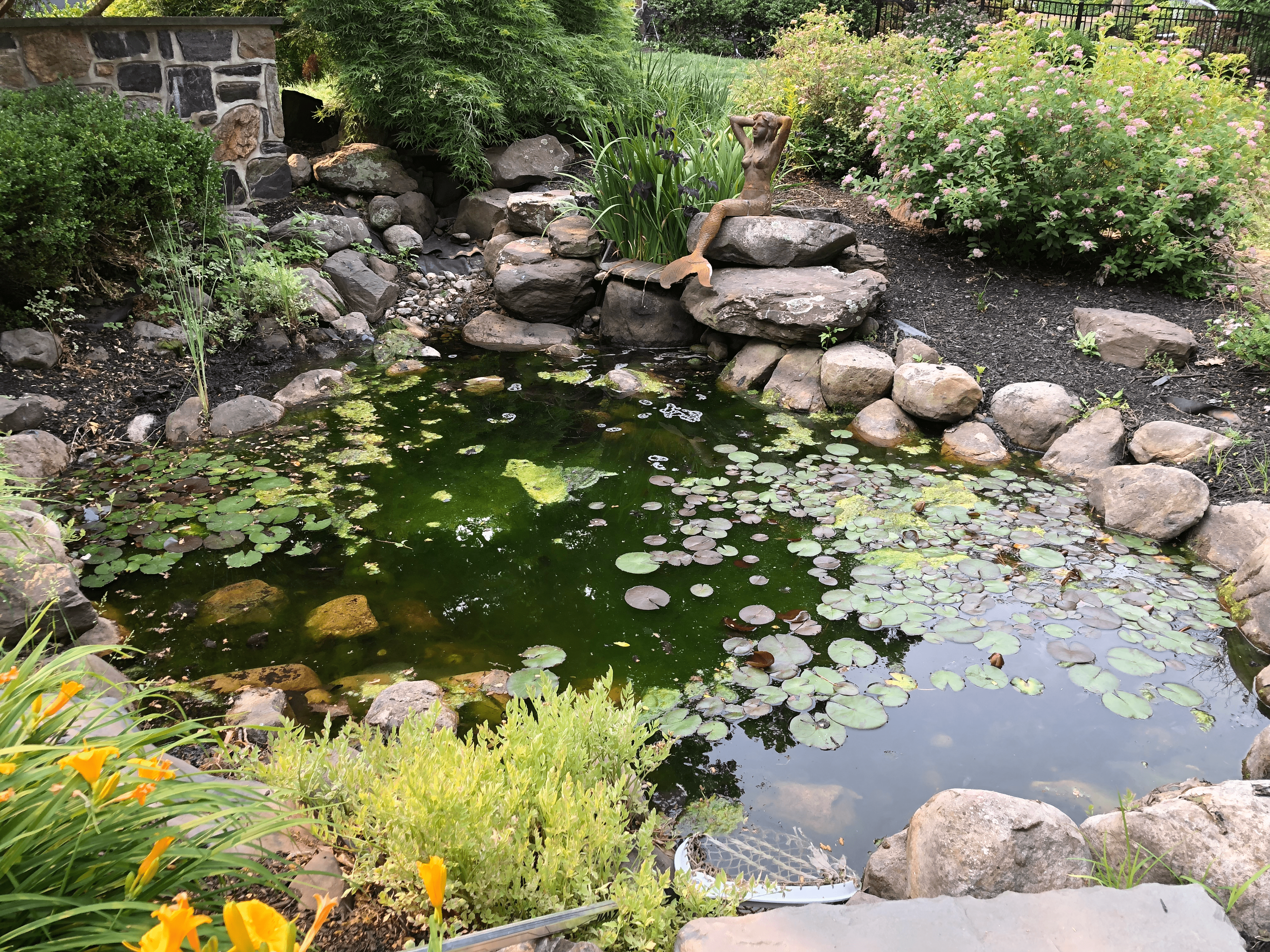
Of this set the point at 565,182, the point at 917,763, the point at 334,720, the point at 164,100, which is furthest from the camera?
the point at 565,182

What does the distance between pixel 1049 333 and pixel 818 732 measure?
359cm

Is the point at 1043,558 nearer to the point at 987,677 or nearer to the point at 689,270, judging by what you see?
the point at 987,677

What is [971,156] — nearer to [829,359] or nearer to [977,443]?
[829,359]

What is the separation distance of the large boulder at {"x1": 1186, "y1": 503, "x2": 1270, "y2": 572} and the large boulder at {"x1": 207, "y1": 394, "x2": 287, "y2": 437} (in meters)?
4.72

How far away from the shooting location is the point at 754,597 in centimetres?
319

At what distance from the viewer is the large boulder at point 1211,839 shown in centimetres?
173

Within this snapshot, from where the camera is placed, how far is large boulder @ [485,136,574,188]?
24.7 ft

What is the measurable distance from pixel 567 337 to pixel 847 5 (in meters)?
13.3

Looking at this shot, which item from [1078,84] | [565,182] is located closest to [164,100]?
[565,182]

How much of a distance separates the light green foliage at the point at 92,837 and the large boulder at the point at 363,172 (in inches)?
263

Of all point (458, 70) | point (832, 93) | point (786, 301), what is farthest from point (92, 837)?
point (832, 93)

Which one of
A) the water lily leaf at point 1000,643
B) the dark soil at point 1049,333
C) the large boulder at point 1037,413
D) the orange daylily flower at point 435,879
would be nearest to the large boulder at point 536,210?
the dark soil at point 1049,333

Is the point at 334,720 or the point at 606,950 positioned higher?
the point at 606,950

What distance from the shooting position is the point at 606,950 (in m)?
1.60
